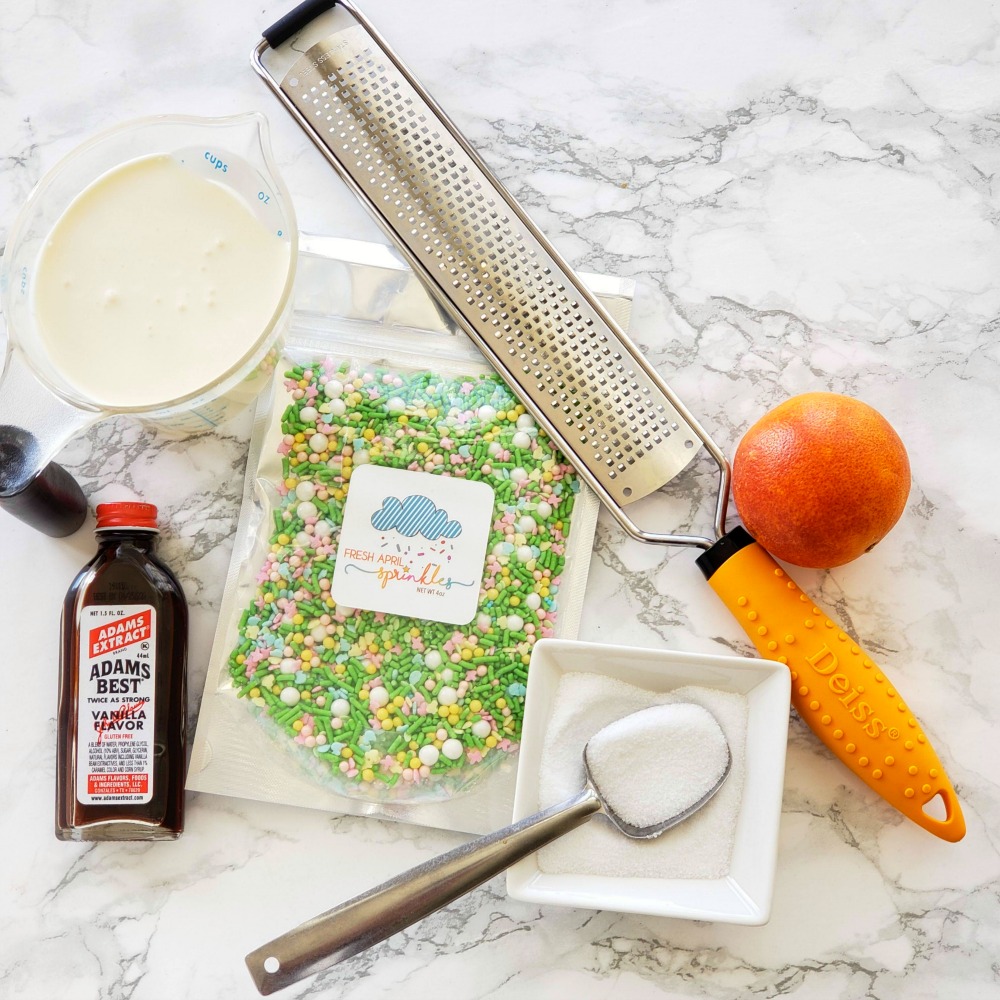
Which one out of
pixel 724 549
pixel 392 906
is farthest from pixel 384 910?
pixel 724 549

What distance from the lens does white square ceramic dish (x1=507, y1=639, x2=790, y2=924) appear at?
0.69m

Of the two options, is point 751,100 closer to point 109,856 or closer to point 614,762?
point 614,762

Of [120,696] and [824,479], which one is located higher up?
[120,696]

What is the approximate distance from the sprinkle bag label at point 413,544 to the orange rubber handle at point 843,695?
229 millimetres

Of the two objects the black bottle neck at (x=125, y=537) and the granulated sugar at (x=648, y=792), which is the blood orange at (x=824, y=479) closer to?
the granulated sugar at (x=648, y=792)

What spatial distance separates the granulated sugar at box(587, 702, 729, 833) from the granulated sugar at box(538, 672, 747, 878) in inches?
0.6

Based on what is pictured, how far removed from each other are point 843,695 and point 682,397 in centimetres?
30

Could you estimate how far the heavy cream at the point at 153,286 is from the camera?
0.70m

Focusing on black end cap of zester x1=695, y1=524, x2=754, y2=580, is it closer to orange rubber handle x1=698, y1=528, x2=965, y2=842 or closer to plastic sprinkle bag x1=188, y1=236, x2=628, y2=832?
orange rubber handle x1=698, y1=528, x2=965, y2=842

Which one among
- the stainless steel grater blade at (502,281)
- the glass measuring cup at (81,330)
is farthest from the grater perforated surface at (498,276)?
the glass measuring cup at (81,330)

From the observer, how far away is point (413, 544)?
2.62 ft

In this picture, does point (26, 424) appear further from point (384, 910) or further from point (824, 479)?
point (824, 479)

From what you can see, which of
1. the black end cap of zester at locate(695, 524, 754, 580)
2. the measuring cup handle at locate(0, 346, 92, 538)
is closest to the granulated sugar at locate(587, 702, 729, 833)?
the black end cap of zester at locate(695, 524, 754, 580)

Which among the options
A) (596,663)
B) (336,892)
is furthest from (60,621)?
(596,663)
